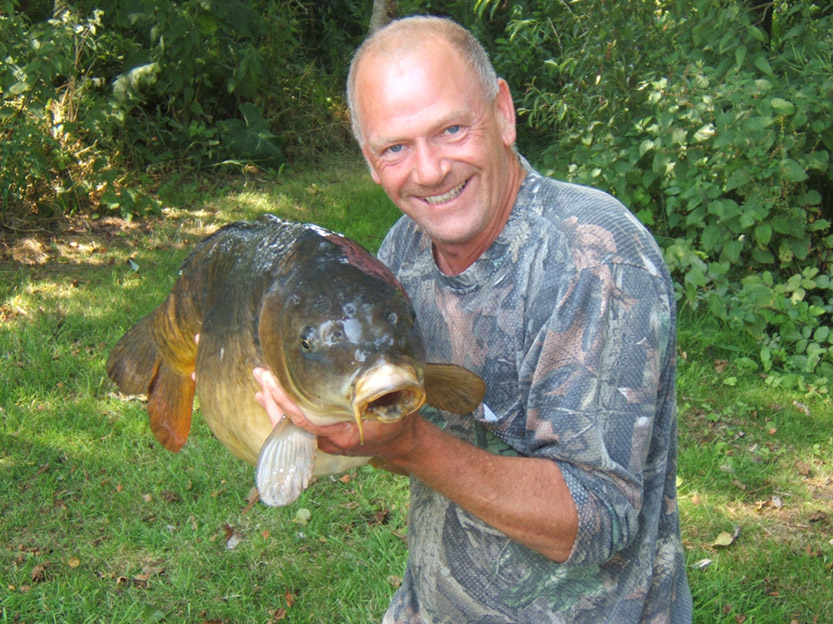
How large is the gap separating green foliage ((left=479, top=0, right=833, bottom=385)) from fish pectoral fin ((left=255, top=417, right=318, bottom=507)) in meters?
3.04

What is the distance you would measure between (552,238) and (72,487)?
2.62 metres

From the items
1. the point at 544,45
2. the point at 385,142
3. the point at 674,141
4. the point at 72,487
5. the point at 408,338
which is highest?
the point at 385,142

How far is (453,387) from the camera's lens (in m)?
1.43

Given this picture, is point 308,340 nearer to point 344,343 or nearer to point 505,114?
point 344,343

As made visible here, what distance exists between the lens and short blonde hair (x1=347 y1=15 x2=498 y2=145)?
5.07ft

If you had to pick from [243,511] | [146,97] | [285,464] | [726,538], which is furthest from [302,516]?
[146,97]

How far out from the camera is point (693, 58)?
4.26 metres

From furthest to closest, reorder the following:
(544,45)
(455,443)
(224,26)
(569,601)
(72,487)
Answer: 1. (544,45)
2. (224,26)
3. (72,487)
4. (569,601)
5. (455,443)

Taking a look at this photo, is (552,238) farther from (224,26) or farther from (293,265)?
(224,26)

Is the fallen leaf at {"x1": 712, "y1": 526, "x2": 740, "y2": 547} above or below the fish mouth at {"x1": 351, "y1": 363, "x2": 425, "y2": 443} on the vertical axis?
below

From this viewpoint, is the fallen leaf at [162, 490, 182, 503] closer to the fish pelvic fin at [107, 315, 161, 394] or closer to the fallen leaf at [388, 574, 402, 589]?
the fallen leaf at [388, 574, 402, 589]

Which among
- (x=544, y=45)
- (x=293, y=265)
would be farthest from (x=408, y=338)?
(x=544, y=45)

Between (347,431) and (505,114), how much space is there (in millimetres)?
721

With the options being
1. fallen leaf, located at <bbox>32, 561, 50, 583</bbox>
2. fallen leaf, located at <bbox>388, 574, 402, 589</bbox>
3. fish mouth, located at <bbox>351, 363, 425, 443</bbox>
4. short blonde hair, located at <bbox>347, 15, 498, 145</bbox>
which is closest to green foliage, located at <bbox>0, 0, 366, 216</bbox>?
fallen leaf, located at <bbox>32, 561, 50, 583</bbox>
